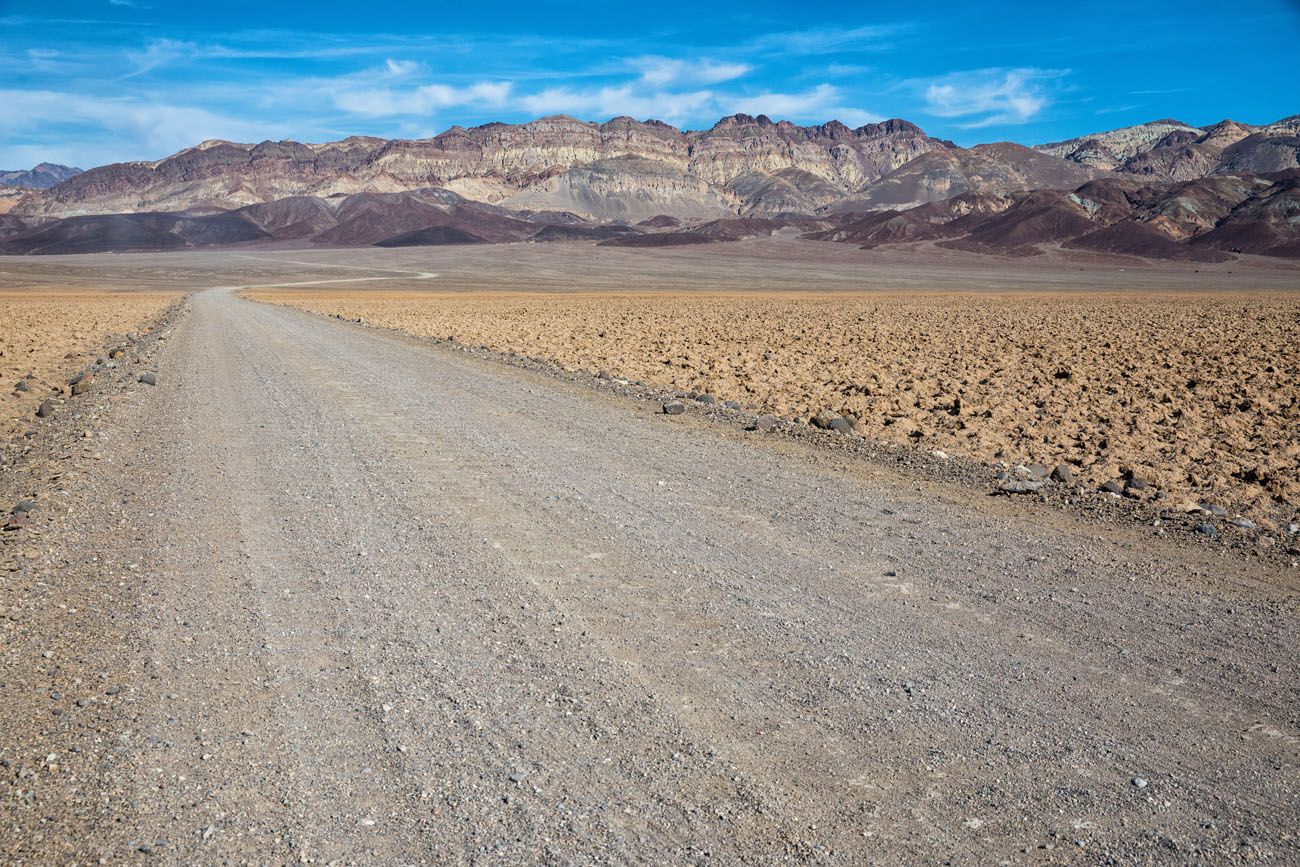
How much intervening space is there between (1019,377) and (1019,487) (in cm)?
1058

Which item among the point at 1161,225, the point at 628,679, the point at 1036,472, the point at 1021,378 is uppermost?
the point at 1161,225

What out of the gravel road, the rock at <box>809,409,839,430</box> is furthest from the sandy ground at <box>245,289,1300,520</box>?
the gravel road

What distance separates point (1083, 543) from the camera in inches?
284

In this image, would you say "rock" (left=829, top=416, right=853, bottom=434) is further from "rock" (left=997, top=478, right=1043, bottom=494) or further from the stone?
"rock" (left=997, top=478, right=1043, bottom=494)

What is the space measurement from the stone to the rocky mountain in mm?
163732

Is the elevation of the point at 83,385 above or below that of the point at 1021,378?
above

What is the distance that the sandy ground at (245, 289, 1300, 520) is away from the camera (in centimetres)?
1085

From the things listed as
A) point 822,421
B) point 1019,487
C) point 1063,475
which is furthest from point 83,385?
point 1063,475

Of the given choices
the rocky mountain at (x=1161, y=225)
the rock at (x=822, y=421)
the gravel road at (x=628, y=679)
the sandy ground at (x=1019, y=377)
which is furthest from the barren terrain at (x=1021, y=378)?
the rocky mountain at (x=1161, y=225)

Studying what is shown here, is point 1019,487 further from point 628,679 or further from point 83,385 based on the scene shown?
point 83,385

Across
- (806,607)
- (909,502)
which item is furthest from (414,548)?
(909,502)

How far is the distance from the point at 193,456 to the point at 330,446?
1.43 m

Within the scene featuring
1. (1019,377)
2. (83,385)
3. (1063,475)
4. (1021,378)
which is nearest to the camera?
(1063,475)

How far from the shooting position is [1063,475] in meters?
9.42
